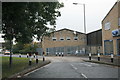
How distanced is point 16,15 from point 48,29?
8687mm

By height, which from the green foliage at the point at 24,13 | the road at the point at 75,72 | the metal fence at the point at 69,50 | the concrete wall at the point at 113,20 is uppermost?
the concrete wall at the point at 113,20

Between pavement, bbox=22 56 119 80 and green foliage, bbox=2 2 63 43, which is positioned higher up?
green foliage, bbox=2 2 63 43

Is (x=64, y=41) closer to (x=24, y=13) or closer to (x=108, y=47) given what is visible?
(x=108, y=47)

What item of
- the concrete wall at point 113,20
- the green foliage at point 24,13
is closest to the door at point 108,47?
the concrete wall at point 113,20

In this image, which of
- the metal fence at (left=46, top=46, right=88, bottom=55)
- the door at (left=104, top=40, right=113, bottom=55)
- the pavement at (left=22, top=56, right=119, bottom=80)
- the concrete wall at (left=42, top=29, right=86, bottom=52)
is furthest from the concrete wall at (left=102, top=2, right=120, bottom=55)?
the concrete wall at (left=42, top=29, right=86, bottom=52)

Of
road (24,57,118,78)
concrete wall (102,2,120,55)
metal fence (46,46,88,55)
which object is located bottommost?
road (24,57,118,78)

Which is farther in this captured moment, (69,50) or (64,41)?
(64,41)

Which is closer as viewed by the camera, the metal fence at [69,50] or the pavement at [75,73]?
the pavement at [75,73]

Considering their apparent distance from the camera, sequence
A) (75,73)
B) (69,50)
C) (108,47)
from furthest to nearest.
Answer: (69,50) → (108,47) → (75,73)

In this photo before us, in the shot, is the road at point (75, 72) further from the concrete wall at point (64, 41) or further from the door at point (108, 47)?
the concrete wall at point (64, 41)

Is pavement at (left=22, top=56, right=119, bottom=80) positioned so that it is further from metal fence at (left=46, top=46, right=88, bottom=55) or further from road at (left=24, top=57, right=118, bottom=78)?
metal fence at (left=46, top=46, right=88, bottom=55)

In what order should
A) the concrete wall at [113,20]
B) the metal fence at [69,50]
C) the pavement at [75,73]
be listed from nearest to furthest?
the pavement at [75,73], the concrete wall at [113,20], the metal fence at [69,50]

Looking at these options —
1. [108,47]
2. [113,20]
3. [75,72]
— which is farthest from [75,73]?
[108,47]

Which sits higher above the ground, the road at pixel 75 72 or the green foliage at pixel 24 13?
the green foliage at pixel 24 13
